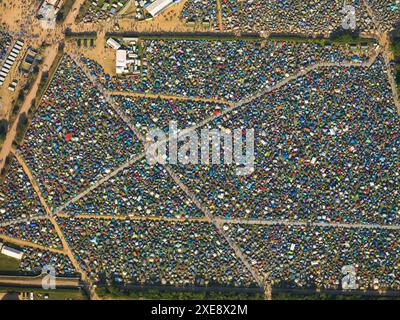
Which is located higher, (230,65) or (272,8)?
(272,8)

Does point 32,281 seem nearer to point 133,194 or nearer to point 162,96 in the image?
point 133,194

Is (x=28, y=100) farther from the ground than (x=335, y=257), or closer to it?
farther from the ground

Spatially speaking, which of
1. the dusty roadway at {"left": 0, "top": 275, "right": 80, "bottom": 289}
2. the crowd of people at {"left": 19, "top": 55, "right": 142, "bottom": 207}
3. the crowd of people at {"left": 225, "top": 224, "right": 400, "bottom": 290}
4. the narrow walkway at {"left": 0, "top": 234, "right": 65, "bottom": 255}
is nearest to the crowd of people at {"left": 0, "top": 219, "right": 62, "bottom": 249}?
the narrow walkway at {"left": 0, "top": 234, "right": 65, "bottom": 255}

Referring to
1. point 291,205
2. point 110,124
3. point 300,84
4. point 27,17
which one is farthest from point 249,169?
point 27,17

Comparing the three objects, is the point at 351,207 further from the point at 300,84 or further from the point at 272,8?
the point at 272,8

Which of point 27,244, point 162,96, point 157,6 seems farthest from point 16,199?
point 157,6

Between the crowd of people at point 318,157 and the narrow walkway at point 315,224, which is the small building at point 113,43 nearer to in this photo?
the crowd of people at point 318,157

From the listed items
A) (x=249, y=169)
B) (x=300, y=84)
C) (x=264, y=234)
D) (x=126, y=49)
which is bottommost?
(x=264, y=234)
